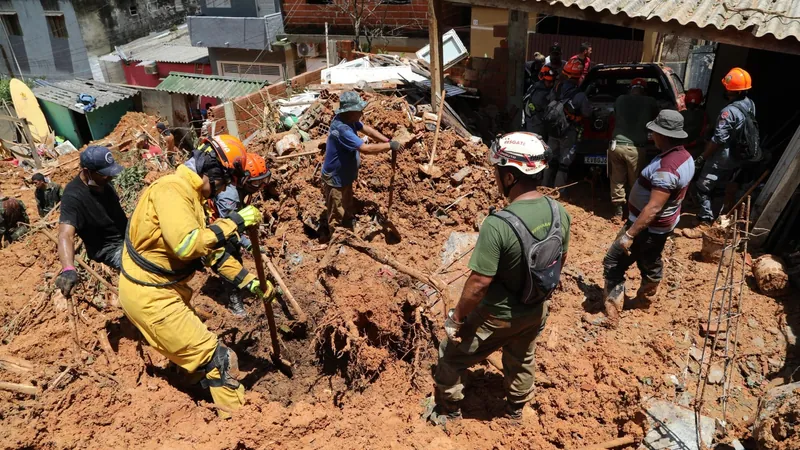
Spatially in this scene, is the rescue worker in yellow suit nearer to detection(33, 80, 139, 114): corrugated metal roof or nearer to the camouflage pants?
the camouflage pants

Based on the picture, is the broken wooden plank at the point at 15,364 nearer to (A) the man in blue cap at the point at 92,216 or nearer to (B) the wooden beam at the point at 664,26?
(A) the man in blue cap at the point at 92,216

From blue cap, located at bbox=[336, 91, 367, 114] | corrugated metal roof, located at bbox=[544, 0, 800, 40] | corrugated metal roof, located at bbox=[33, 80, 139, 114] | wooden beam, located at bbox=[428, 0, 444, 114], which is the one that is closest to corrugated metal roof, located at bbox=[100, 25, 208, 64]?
corrugated metal roof, located at bbox=[33, 80, 139, 114]

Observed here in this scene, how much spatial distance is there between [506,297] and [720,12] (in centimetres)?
477

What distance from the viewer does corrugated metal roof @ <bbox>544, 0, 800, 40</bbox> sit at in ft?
16.9

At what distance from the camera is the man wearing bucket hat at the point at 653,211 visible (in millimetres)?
4254

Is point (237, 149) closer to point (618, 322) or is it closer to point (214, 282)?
point (214, 282)

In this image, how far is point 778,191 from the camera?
17.2 ft

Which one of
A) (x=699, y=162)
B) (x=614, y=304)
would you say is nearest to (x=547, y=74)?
(x=699, y=162)

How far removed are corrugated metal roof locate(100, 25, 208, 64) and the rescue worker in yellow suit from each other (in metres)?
19.9

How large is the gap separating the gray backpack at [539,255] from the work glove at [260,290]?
2.06 meters

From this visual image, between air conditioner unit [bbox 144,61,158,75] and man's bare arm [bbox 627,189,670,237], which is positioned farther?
air conditioner unit [bbox 144,61,158,75]

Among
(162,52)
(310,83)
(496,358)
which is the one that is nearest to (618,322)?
(496,358)

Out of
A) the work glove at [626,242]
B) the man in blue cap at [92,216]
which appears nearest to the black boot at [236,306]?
the man in blue cap at [92,216]

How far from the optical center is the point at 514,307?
3.19 m
